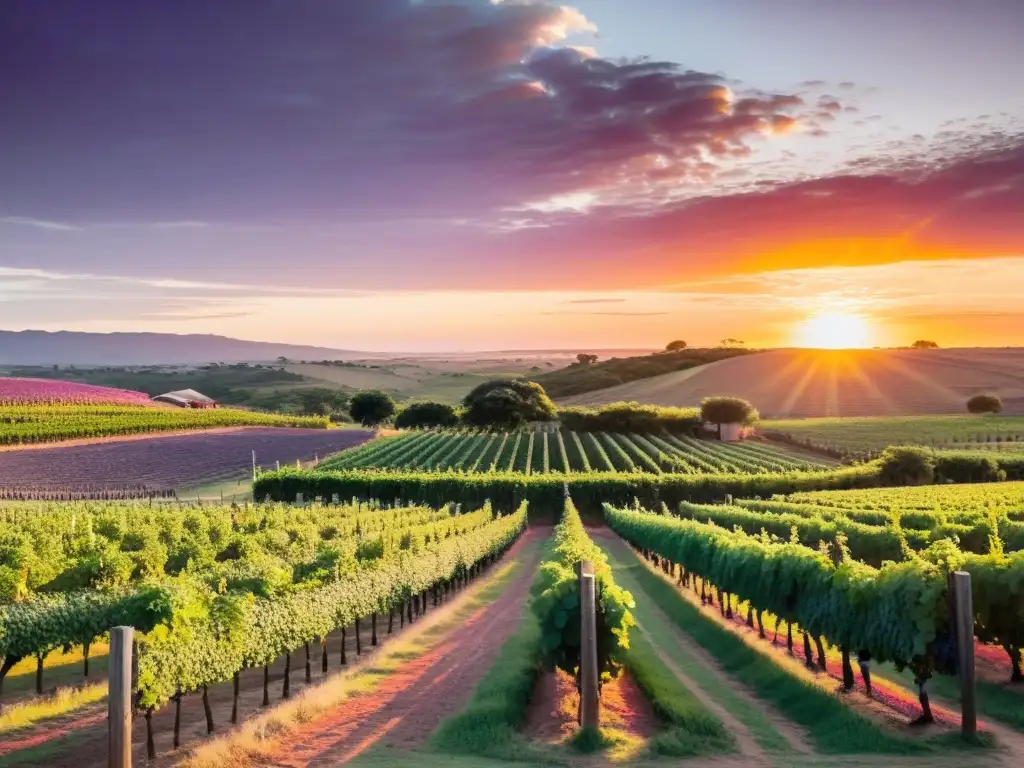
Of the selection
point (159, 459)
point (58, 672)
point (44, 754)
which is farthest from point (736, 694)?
point (159, 459)

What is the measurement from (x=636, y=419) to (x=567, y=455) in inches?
926

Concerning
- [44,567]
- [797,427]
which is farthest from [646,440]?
[44,567]

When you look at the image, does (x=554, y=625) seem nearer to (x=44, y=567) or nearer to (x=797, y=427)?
(x=44, y=567)

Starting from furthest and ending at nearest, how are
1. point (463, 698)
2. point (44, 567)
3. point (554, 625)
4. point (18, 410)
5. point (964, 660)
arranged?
point (18, 410), point (44, 567), point (463, 698), point (554, 625), point (964, 660)

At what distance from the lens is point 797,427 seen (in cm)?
10569

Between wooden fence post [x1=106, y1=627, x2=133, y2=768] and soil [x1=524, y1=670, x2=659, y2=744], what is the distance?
499cm

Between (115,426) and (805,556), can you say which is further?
(115,426)

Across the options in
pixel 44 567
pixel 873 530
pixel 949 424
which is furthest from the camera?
pixel 949 424

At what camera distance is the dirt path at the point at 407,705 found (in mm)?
11352

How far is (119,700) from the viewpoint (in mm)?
8766

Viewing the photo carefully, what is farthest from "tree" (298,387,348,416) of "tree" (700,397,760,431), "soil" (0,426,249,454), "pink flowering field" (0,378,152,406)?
"tree" (700,397,760,431)

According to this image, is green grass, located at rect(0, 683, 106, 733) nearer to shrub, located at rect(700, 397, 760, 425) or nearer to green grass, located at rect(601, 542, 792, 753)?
green grass, located at rect(601, 542, 792, 753)

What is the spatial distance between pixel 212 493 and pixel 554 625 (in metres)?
50.2

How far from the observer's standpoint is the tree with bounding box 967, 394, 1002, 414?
118 m
